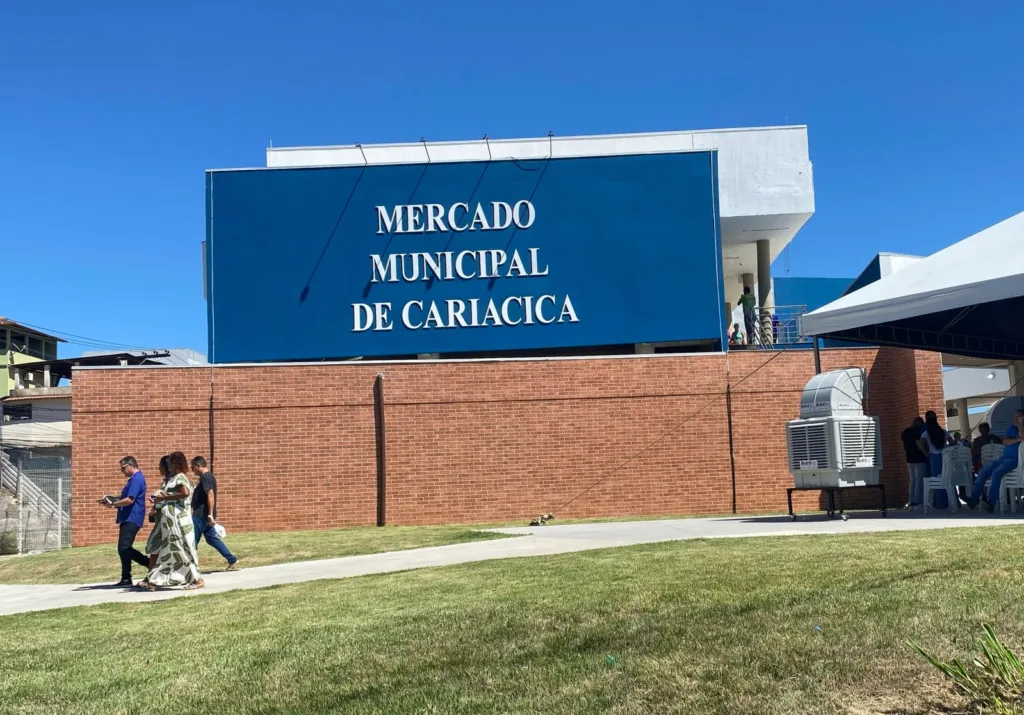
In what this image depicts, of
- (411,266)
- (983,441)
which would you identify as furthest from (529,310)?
(983,441)

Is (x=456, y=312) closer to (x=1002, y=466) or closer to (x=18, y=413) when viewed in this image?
(x=1002, y=466)

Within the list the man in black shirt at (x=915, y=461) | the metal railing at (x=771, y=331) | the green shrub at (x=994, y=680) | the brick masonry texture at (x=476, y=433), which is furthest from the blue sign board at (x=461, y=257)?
the green shrub at (x=994, y=680)

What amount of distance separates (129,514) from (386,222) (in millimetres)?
13482

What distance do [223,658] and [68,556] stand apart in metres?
10.8

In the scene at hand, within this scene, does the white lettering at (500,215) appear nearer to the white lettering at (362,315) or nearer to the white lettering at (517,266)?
the white lettering at (517,266)

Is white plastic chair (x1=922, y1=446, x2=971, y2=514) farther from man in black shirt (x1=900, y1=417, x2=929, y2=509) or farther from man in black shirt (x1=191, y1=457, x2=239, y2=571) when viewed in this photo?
man in black shirt (x1=191, y1=457, x2=239, y2=571)

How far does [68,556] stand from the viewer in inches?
626

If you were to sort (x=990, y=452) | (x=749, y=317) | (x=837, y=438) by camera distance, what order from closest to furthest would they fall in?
(x=837, y=438), (x=990, y=452), (x=749, y=317)

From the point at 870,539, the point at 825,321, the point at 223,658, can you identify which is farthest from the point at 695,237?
the point at 223,658

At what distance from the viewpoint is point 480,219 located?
24266 millimetres

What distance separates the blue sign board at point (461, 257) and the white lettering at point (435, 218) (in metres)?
0.03

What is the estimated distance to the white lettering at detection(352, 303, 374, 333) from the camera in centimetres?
2383

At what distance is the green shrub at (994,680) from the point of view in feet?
13.9

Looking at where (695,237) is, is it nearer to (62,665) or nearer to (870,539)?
(870,539)
